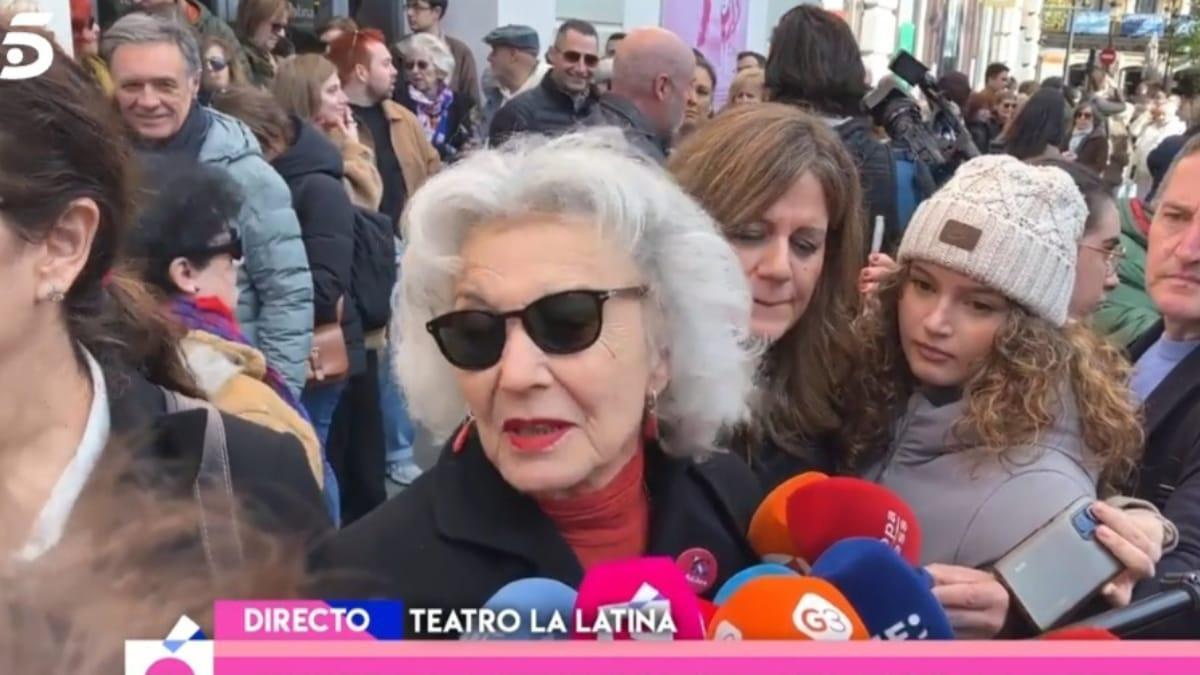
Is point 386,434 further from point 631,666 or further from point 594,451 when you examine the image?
point 631,666

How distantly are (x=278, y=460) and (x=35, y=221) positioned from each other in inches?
9.9

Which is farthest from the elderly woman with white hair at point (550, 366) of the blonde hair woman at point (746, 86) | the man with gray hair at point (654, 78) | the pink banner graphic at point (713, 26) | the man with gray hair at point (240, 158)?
the pink banner graphic at point (713, 26)

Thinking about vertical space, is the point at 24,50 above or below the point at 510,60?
above

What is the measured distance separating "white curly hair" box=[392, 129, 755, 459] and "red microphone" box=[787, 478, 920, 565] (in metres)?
0.12

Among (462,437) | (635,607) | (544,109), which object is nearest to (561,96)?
(544,109)

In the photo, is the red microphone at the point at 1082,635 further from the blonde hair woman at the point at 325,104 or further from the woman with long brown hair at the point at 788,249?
the blonde hair woman at the point at 325,104

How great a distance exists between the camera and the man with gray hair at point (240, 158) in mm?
1638

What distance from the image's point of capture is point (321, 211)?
2.00 meters

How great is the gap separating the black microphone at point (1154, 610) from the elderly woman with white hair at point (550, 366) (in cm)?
24

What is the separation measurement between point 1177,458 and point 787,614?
610 mm

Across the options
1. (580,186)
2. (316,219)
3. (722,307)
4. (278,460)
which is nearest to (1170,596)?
(722,307)

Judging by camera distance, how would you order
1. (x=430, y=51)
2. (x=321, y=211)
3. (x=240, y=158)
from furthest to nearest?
(x=430, y=51) → (x=321, y=211) → (x=240, y=158)

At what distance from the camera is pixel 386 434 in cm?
254

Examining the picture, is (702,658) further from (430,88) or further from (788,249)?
(430,88)
